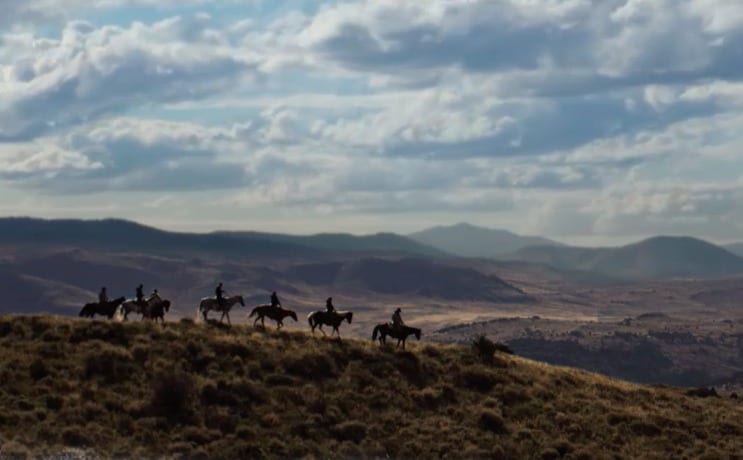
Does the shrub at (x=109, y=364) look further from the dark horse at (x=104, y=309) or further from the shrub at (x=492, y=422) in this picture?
Result: the shrub at (x=492, y=422)

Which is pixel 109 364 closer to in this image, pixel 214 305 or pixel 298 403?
Result: pixel 298 403

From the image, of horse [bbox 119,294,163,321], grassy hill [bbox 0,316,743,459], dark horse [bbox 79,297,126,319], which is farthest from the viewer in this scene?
dark horse [bbox 79,297,126,319]

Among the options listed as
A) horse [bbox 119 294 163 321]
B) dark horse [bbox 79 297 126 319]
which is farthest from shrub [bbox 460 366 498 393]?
dark horse [bbox 79 297 126 319]

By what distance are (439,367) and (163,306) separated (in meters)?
15.2

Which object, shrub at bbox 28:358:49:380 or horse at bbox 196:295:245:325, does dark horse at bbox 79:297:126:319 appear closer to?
horse at bbox 196:295:245:325

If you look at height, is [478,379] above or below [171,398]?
above

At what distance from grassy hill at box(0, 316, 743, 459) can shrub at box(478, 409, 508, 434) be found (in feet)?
0.22

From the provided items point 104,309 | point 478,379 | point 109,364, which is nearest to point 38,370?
point 109,364

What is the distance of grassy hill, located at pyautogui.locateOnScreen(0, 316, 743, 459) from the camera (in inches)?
1503

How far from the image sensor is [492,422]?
43.0m

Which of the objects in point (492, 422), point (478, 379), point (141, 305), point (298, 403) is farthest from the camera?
point (141, 305)

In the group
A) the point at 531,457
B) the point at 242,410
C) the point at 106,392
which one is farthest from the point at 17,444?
the point at 531,457

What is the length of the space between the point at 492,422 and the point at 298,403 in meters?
8.38

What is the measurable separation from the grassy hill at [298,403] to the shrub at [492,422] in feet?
0.22
